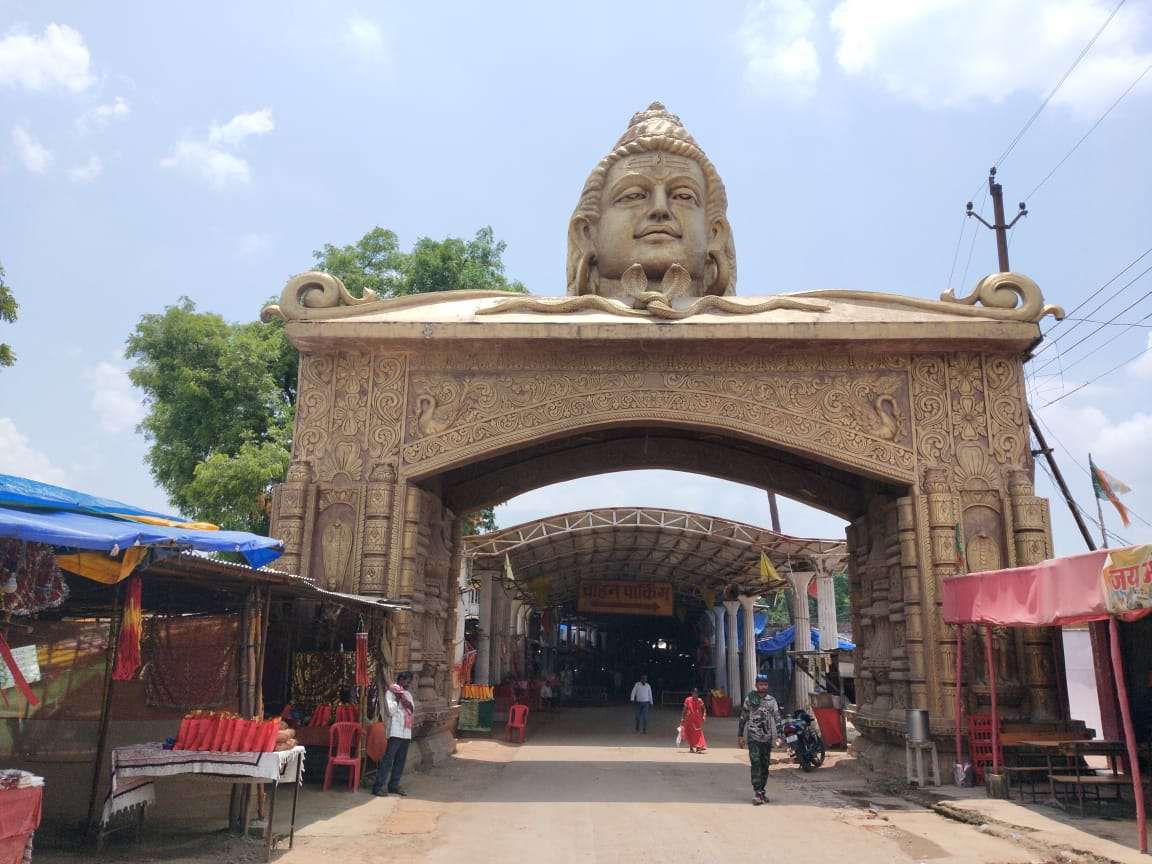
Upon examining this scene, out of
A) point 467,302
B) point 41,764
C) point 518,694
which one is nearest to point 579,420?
point 467,302

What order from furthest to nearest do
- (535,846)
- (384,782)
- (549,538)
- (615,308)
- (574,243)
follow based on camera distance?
(549,538)
(574,243)
(615,308)
(384,782)
(535,846)

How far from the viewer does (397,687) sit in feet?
28.9

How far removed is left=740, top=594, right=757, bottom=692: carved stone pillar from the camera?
22.7 metres

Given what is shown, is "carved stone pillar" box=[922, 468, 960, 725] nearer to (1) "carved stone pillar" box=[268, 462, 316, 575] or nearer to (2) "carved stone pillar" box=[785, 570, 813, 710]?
(1) "carved stone pillar" box=[268, 462, 316, 575]

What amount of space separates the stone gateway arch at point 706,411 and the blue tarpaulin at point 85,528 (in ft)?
11.9

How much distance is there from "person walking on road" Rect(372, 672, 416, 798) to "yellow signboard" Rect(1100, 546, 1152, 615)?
6390 mm

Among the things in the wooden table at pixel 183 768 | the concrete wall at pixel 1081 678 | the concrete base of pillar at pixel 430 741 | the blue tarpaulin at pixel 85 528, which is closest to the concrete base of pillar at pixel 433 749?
the concrete base of pillar at pixel 430 741

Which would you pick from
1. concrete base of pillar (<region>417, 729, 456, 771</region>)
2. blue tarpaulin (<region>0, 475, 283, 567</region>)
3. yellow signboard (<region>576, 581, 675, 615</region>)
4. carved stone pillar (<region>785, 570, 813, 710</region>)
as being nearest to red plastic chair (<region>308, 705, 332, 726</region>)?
concrete base of pillar (<region>417, 729, 456, 771</region>)

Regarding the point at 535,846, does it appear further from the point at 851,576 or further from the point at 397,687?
the point at 851,576

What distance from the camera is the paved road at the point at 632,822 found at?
641 cm

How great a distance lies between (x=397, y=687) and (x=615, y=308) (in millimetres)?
5473

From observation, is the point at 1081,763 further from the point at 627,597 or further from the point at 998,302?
the point at 627,597

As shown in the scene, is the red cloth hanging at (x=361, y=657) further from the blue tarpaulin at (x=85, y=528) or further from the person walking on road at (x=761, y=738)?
the person walking on road at (x=761, y=738)

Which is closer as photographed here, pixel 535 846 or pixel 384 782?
pixel 535 846
